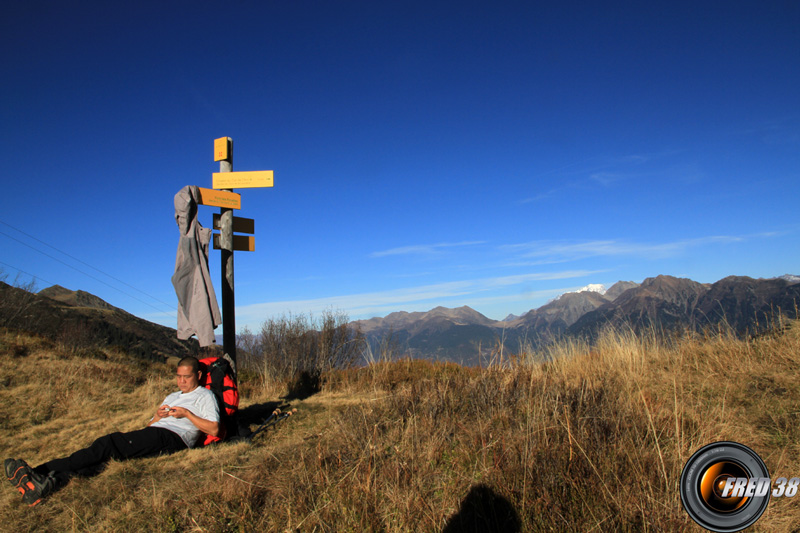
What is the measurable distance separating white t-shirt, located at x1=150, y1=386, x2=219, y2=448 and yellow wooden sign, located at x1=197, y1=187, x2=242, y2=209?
7.34 ft

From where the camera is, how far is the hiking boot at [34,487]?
2818 millimetres

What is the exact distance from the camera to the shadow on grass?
2.33m

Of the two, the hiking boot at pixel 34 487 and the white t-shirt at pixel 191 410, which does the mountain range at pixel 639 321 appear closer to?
the white t-shirt at pixel 191 410

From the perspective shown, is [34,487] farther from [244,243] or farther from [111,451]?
[244,243]

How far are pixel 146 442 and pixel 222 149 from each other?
3.65 m

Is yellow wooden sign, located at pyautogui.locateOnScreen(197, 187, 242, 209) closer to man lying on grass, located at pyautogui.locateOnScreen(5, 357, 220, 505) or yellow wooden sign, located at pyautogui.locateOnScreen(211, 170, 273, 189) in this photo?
yellow wooden sign, located at pyautogui.locateOnScreen(211, 170, 273, 189)

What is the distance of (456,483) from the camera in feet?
8.96

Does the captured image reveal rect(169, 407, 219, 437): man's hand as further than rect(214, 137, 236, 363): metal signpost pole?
No

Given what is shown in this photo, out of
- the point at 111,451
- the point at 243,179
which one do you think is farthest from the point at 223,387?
the point at 243,179

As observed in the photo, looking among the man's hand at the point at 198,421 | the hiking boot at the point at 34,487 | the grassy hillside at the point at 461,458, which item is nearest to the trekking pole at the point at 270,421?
the grassy hillside at the point at 461,458

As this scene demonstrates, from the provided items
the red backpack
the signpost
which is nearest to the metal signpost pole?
the signpost

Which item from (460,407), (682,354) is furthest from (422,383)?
(682,354)

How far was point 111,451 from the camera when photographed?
352 centimetres

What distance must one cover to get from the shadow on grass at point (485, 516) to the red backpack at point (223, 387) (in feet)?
9.36
